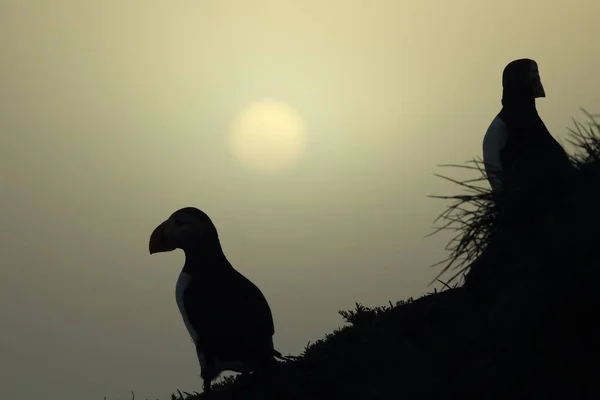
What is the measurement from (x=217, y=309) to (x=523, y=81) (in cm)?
375

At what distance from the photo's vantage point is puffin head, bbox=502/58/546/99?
7324 mm

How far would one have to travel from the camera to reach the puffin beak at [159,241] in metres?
8.25

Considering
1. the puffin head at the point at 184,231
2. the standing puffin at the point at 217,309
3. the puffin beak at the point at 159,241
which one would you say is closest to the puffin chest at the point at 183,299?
the standing puffin at the point at 217,309

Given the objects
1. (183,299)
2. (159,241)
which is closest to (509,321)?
(183,299)

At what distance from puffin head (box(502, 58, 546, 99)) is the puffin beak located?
3.87 m

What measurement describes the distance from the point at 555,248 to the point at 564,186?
640 mm

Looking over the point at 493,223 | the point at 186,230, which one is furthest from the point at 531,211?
the point at 186,230

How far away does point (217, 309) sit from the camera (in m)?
7.46

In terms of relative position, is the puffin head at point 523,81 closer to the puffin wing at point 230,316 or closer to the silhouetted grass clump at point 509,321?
the silhouetted grass clump at point 509,321

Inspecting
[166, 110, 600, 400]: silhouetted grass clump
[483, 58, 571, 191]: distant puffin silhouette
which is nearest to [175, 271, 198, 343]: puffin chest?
[166, 110, 600, 400]: silhouetted grass clump

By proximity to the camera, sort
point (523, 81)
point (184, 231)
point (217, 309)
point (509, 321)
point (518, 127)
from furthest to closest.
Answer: point (184, 231) < point (217, 309) < point (523, 81) < point (518, 127) < point (509, 321)

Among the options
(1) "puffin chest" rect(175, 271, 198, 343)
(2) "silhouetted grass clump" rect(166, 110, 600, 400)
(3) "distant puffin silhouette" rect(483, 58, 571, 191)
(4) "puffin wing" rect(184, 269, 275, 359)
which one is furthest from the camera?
(1) "puffin chest" rect(175, 271, 198, 343)

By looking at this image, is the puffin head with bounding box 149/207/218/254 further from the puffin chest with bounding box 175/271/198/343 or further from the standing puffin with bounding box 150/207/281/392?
the puffin chest with bounding box 175/271/198/343

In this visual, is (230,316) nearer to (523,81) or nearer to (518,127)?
(518,127)
